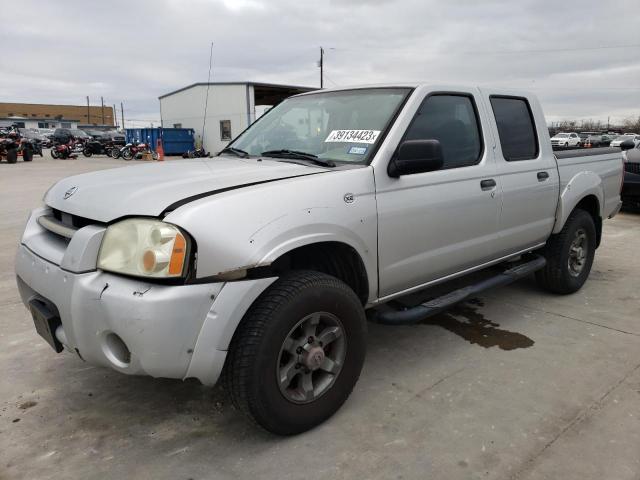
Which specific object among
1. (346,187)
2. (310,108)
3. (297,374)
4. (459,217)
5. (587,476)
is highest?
(310,108)

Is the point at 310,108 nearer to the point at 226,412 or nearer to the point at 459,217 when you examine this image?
the point at 459,217

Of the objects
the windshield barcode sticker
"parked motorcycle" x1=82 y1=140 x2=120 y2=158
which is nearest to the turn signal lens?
the windshield barcode sticker

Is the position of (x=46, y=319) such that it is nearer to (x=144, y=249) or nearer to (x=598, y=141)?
(x=144, y=249)

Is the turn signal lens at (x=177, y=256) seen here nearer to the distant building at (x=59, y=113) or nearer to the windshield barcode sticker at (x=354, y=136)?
the windshield barcode sticker at (x=354, y=136)

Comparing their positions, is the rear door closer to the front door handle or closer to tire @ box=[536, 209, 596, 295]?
the front door handle

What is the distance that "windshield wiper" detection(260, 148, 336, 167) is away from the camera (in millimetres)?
2865

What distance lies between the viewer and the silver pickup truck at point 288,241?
2111 mm

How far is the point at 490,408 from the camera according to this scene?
2773 millimetres

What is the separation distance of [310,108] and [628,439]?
268 centimetres

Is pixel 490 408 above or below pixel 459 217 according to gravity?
below

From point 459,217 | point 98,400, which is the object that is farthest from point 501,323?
point 98,400

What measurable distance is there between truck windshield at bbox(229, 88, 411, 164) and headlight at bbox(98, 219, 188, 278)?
3.92 ft

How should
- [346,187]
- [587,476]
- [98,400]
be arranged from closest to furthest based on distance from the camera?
[587,476]
[346,187]
[98,400]

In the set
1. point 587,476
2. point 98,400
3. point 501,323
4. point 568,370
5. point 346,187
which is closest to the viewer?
point 587,476
